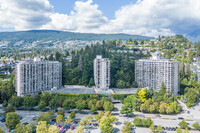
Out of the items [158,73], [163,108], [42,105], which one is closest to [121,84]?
[158,73]

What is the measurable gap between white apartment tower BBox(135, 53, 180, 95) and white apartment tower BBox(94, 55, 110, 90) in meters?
10.7

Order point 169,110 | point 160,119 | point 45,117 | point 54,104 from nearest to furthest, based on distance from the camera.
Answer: point 45,117
point 160,119
point 169,110
point 54,104

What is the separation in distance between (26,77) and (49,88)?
25.2 ft

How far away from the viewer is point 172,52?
260 ft

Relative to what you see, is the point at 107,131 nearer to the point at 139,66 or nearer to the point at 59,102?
the point at 59,102

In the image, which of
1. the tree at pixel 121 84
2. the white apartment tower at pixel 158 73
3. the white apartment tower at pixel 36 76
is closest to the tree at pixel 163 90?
the white apartment tower at pixel 158 73

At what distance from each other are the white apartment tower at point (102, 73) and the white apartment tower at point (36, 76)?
39.9ft

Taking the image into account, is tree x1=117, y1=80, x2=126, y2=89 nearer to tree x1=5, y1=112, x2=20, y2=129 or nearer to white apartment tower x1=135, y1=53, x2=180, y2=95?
white apartment tower x1=135, y1=53, x2=180, y2=95

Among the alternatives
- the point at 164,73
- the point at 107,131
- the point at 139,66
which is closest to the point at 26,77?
the point at 107,131

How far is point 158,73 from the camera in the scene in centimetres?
4894

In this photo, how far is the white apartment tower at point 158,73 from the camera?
155ft

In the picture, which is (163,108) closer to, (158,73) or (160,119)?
(160,119)

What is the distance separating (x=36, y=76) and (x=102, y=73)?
64.0 feet

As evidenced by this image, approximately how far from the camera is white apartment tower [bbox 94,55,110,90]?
Result: 49.2 meters
